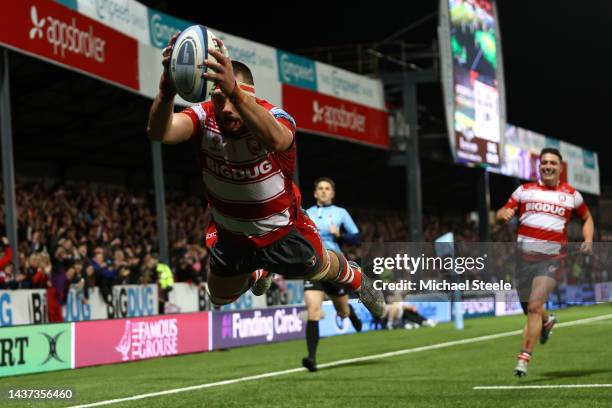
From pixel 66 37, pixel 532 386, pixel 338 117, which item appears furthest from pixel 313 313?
pixel 338 117

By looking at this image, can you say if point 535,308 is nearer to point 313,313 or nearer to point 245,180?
point 313,313

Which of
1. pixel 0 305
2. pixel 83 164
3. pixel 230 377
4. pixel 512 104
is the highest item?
pixel 512 104

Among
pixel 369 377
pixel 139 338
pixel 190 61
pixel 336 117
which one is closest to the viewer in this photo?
pixel 190 61

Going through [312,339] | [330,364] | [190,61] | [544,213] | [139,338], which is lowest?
[330,364]

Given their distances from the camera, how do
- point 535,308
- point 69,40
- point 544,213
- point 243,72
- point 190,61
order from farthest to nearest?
point 69,40 → point 544,213 → point 535,308 → point 243,72 → point 190,61

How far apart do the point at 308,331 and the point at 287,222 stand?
5.75m

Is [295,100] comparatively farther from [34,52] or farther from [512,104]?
[512,104]

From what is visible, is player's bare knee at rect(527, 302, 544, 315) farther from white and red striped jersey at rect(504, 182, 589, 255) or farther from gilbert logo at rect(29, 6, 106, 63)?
gilbert logo at rect(29, 6, 106, 63)

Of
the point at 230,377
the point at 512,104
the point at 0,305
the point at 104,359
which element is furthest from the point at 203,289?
the point at 512,104

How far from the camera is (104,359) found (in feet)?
53.7

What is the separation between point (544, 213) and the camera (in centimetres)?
1102

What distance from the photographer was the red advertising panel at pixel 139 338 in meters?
16.0

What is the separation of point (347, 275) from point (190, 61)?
10.3 feet

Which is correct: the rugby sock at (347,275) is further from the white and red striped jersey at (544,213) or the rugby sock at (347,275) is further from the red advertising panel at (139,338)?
the red advertising panel at (139,338)
